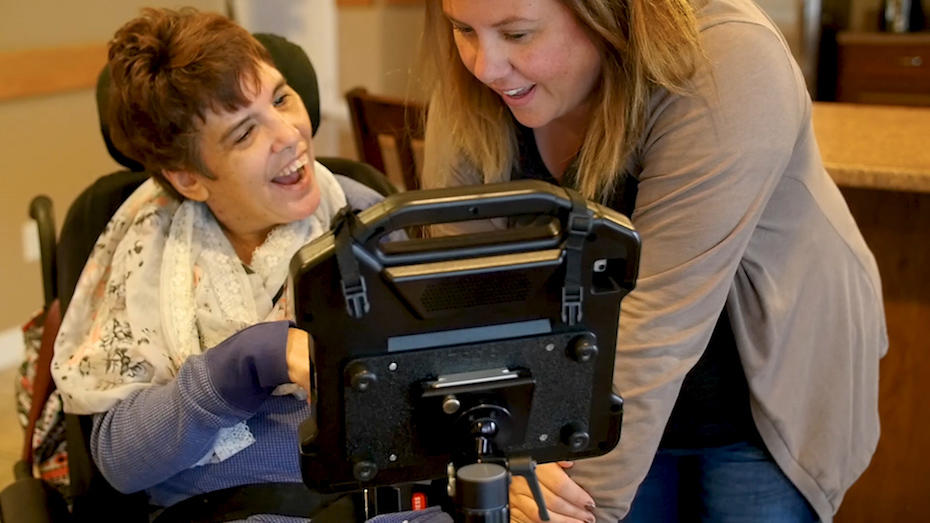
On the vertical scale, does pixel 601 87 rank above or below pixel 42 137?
above

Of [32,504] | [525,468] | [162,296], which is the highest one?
[525,468]

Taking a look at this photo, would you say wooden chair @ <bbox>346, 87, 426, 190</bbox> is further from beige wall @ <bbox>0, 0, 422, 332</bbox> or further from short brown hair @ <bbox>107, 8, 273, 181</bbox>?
beige wall @ <bbox>0, 0, 422, 332</bbox>

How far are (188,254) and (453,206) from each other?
85 cm

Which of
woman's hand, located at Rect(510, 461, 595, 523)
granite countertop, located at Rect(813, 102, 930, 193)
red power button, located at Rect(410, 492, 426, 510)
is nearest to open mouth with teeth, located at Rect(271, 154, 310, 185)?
red power button, located at Rect(410, 492, 426, 510)

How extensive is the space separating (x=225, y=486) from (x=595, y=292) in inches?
31.2

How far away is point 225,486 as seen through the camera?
137 centimetres

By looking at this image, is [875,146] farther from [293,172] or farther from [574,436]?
[574,436]

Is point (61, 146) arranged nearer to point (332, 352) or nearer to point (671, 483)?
point (671, 483)

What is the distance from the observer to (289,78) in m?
1.56

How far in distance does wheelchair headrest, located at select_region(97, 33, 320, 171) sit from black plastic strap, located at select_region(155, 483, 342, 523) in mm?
552

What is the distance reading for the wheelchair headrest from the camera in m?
1.55

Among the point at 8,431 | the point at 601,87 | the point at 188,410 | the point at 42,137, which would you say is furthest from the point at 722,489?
the point at 42,137

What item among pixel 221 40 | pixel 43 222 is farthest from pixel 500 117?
pixel 43 222

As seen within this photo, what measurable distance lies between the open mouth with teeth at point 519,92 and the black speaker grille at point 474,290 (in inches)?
16.1
